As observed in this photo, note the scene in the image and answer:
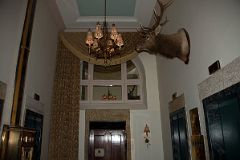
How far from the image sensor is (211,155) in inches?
119

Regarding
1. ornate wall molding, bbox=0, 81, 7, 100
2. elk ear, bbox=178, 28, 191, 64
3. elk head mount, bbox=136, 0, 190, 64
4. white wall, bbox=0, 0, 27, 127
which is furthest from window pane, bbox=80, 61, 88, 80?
ornate wall molding, bbox=0, 81, 7, 100

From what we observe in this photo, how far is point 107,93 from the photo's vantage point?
696 cm

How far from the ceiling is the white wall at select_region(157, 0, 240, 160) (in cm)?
99

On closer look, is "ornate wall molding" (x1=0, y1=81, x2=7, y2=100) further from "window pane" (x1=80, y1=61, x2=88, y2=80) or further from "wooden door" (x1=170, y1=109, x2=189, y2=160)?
"window pane" (x1=80, y1=61, x2=88, y2=80)

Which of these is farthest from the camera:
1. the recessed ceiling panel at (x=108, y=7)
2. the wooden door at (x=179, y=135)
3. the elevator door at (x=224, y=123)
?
the recessed ceiling panel at (x=108, y=7)

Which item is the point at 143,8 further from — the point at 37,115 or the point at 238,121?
the point at 238,121

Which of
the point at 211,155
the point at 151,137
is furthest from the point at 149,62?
the point at 211,155

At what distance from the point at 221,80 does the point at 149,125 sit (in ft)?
12.6

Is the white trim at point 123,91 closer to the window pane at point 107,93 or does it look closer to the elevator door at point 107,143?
the window pane at point 107,93

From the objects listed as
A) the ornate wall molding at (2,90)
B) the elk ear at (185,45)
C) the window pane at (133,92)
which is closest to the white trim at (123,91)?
the window pane at (133,92)

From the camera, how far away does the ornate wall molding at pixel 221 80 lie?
2432 mm

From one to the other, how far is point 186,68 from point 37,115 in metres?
3.33

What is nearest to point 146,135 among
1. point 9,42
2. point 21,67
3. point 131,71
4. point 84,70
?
point 131,71

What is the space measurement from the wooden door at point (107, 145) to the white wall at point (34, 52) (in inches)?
58.5
